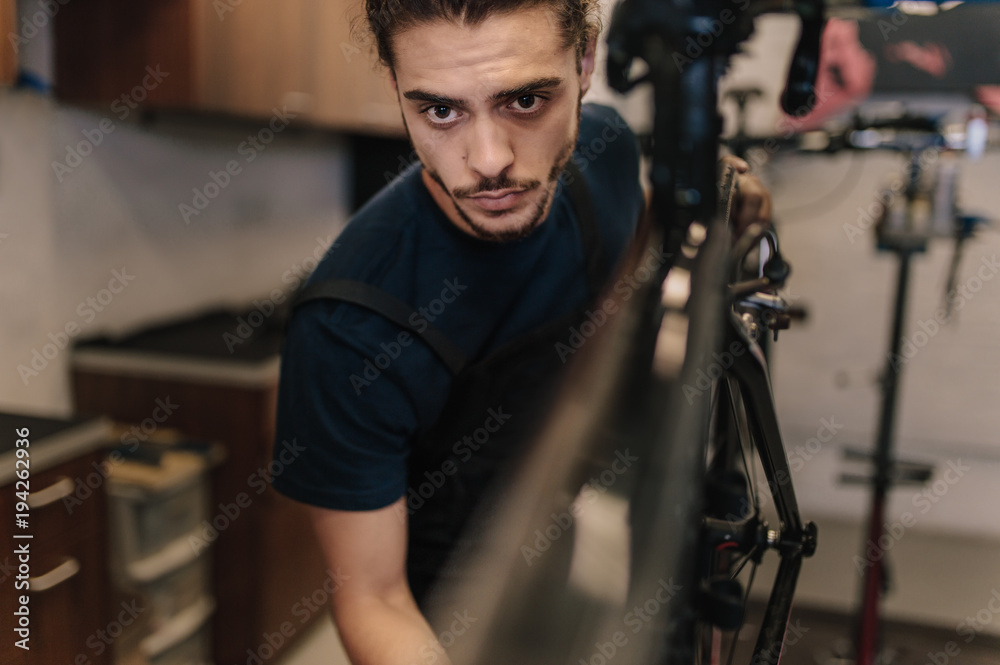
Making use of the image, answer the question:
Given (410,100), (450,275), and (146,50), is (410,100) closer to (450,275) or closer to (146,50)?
(450,275)

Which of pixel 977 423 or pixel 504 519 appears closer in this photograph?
pixel 504 519

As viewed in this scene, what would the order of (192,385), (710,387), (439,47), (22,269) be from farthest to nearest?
1. (192,385)
2. (22,269)
3. (439,47)
4. (710,387)

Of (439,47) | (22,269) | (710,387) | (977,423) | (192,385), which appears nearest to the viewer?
(710,387)

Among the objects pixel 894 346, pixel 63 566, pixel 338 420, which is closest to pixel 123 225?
pixel 63 566

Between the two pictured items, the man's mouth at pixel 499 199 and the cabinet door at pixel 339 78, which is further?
the cabinet door at pixel 339 78

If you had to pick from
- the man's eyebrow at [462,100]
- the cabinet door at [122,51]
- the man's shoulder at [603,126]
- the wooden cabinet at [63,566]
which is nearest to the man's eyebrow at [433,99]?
the man's eyebrow at [462,100]

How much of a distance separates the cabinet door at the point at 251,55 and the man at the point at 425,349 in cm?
93

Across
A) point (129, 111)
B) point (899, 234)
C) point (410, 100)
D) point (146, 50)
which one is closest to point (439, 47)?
point (410, 100)

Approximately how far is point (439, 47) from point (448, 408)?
0.99 ft

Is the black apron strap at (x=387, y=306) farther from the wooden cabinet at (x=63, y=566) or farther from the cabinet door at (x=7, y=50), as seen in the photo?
the cabinet door at (x=7, y=50)

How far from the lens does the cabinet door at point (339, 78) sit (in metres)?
1.73

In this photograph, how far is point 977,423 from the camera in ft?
1.84

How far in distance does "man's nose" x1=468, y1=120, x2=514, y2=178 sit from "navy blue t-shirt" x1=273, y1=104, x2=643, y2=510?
0.14 metres

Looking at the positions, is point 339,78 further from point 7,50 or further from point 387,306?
point 387,306
